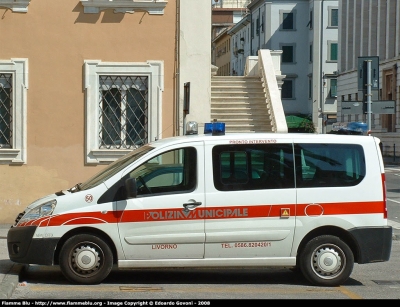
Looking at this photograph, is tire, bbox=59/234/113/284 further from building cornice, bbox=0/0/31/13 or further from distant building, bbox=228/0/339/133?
distant building, bbox=228/0/339/133

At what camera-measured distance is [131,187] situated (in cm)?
936

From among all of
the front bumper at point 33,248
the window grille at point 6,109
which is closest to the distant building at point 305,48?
the window grille at point 6,109

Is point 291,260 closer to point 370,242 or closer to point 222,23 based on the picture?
point 370,242

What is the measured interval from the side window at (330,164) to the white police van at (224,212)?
12 mm

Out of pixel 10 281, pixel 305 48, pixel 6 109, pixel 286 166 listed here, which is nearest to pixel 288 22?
pixel 305 48

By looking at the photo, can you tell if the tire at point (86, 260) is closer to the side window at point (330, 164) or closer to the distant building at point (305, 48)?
the side window at point (330, 164)

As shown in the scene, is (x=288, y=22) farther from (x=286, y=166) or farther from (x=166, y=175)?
(x=166, y=175)

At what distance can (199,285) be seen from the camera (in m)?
9.61

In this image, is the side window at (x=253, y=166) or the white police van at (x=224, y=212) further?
the side window at (x=253, y=166)

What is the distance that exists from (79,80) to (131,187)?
21.2ft

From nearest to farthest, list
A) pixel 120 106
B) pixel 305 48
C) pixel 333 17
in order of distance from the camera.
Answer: pixel 120 106 → pixel 333 17 → pixel 305 48

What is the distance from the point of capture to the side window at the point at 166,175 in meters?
9.55

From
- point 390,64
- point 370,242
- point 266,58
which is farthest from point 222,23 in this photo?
point 370,242

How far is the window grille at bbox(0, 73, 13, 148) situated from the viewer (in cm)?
1542
